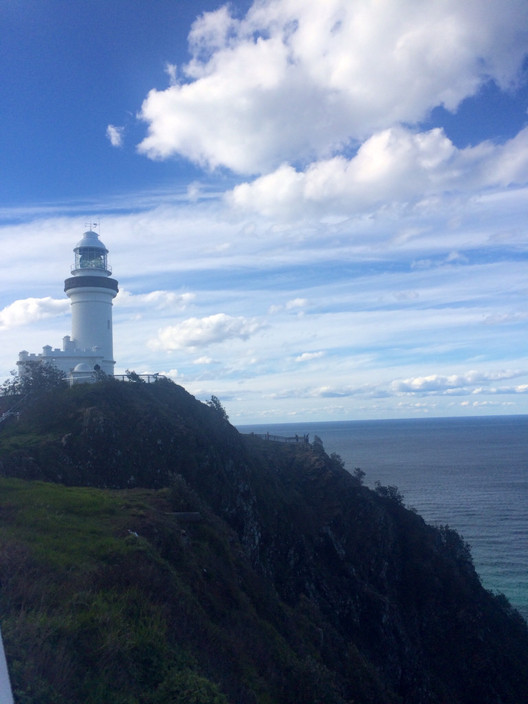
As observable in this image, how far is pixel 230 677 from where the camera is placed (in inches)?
345

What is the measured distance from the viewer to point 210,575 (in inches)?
523

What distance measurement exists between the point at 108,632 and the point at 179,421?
20.6 meters

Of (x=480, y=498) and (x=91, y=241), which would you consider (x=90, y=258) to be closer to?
(x=91, y=241)

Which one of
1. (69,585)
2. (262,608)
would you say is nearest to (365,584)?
(262,608)

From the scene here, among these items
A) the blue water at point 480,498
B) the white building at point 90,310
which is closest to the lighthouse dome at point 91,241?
the white building at point 90,310

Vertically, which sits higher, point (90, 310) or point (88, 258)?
point (88, 258)

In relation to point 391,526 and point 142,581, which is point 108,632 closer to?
point 142,581

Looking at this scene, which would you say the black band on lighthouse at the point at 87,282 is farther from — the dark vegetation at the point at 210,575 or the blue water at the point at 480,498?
the blue water at the point at 480,498

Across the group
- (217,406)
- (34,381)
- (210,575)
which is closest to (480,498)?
(217,406)

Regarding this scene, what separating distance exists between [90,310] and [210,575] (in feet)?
87.8

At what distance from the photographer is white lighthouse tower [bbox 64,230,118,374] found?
36312 millimetres

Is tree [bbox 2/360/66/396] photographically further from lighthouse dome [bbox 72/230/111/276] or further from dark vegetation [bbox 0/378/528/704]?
lighthouse dome [bbox 72/230/111/276]

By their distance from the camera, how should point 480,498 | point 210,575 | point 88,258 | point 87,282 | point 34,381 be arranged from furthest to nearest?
point 480,498
point 88,258
point 87,282
point 34,381
point 210,575

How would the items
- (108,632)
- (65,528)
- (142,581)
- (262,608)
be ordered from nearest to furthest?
(108,632)
(142,581)
(65,528)
(262,608)
